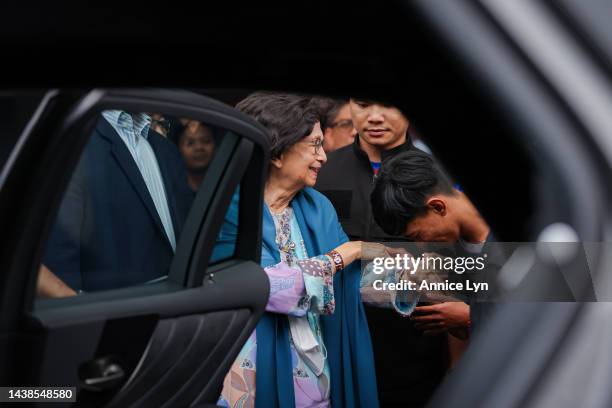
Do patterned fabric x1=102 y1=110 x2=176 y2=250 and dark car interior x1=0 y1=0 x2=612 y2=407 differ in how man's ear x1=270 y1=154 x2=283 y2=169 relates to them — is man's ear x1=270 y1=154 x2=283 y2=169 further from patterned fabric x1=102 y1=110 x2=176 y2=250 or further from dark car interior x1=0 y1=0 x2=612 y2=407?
dark car interior x1=0 y1=0 x2=612 y2=407

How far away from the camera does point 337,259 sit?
147 cm

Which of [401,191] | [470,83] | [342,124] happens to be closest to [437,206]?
[401,191]

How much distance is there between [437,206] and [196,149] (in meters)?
0.35

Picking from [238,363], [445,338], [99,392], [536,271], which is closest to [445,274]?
[536,271]

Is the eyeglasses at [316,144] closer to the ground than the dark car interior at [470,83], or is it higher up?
higher up

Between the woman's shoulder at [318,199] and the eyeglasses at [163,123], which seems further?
the woman's shoulder at [318,199]

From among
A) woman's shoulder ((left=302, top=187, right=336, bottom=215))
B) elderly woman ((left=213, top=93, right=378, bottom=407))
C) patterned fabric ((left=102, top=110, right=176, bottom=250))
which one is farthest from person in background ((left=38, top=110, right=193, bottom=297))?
woman's shoulder ((left=302, top=187, right=336, bottom=215))

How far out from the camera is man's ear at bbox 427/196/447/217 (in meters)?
1.00

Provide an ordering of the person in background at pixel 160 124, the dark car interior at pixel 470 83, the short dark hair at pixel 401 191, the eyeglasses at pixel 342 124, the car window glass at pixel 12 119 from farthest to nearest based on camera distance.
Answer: the eyeglasses at pixel 342 124 → the short dark hair at pixel 401 191 → the person in background at pixel 160 124 → the car window glass at pixel 12 119 → the dark car interior at pixel 470 83

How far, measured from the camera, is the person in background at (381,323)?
4.58ft

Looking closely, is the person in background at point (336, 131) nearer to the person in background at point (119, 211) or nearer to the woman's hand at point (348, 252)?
the woman's hand at point (348, 252)

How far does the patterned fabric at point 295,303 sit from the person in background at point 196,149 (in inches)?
15.5
